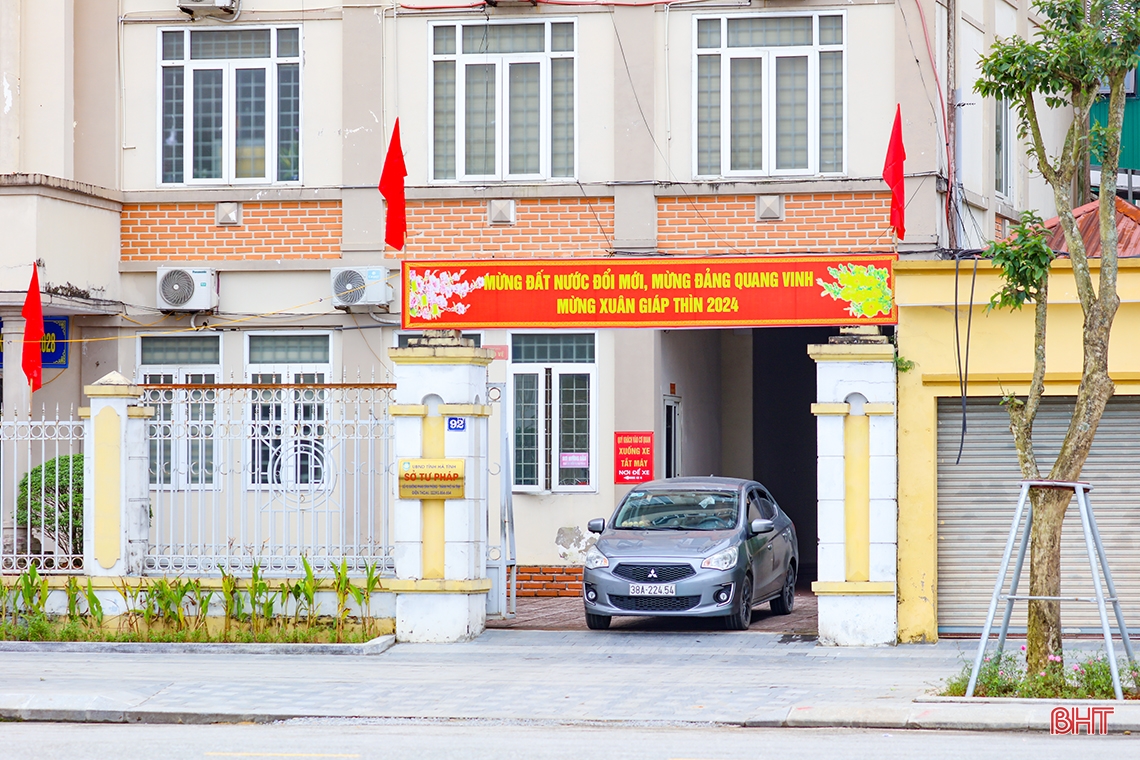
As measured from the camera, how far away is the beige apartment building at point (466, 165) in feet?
59.9

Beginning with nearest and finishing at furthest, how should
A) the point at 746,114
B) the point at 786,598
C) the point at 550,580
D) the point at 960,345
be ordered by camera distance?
1. the point at 960,345
2. the point at 786,598
3. the point at 746,114
4. the point at 550,580

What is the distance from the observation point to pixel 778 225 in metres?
18.3

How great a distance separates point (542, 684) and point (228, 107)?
33.1ft

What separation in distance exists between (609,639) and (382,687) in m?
3.30

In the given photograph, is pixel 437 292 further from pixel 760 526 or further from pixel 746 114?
pixel 746 114

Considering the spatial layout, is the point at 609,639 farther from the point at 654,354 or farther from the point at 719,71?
the point at 719,71

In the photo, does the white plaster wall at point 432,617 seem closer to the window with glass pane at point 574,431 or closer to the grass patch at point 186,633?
the grass patch at point 186,633

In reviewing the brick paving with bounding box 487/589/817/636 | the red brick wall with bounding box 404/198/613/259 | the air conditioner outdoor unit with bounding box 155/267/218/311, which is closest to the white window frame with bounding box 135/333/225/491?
the air conditioner outdoor unit with bounding box 155/267/218/311

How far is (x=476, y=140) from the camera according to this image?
18938 mm

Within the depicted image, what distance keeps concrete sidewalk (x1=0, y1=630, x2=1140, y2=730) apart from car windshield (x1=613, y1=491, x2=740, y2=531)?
146cm

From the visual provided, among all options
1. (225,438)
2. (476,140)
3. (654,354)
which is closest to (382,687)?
(225,438)

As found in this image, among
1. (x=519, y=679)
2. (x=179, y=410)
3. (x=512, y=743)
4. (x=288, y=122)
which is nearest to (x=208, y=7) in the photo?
(x=288, y=122)

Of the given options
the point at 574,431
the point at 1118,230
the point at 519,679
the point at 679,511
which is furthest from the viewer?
the point at 574,431

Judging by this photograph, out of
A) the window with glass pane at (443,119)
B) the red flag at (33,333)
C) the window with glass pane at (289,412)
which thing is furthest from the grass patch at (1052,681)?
the red flag at (33,333)
